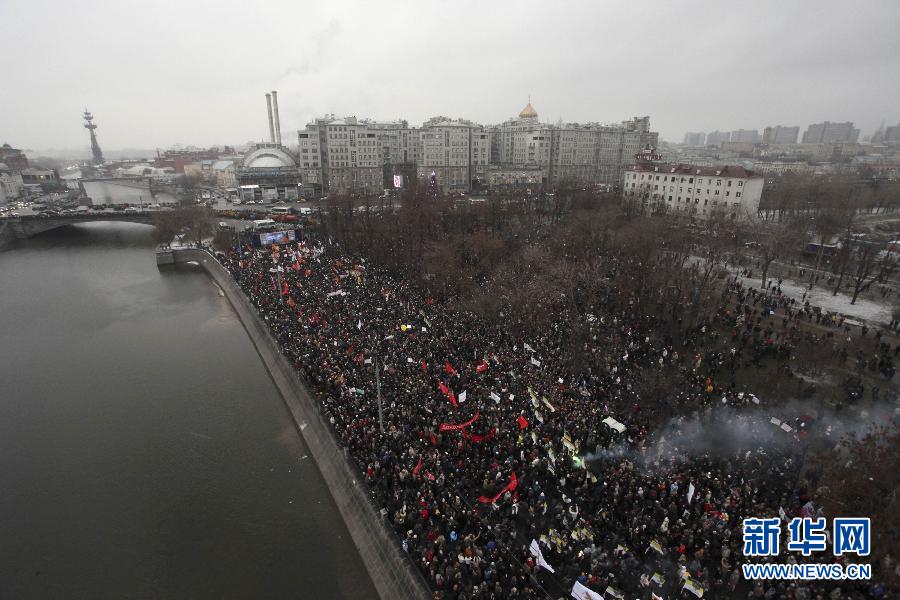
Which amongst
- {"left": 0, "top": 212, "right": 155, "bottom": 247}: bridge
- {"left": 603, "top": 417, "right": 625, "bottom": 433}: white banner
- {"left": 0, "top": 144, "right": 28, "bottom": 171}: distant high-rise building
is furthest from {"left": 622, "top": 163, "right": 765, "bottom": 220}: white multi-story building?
{"left": 0, "top": 144, "right": 28, "bottom": 171}: distant high-rise building

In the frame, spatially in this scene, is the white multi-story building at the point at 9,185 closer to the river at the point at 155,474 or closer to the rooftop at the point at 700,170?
the river at the point at 155,474

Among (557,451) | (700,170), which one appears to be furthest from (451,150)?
(557,451)

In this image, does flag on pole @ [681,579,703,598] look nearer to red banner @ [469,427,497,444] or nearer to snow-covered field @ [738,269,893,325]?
red banner @ [469,427,497,444]

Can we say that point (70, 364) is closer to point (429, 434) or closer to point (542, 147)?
point (429, 434)

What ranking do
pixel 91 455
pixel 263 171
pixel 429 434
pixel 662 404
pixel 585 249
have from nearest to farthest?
pixel 429 434
pixel 662 404
pixel 91 455
pixel 585 249
pixel 263 171

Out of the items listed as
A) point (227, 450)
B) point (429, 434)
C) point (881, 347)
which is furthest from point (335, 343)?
point (881, 347)

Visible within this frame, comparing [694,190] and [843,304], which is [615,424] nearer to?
[843,304]
